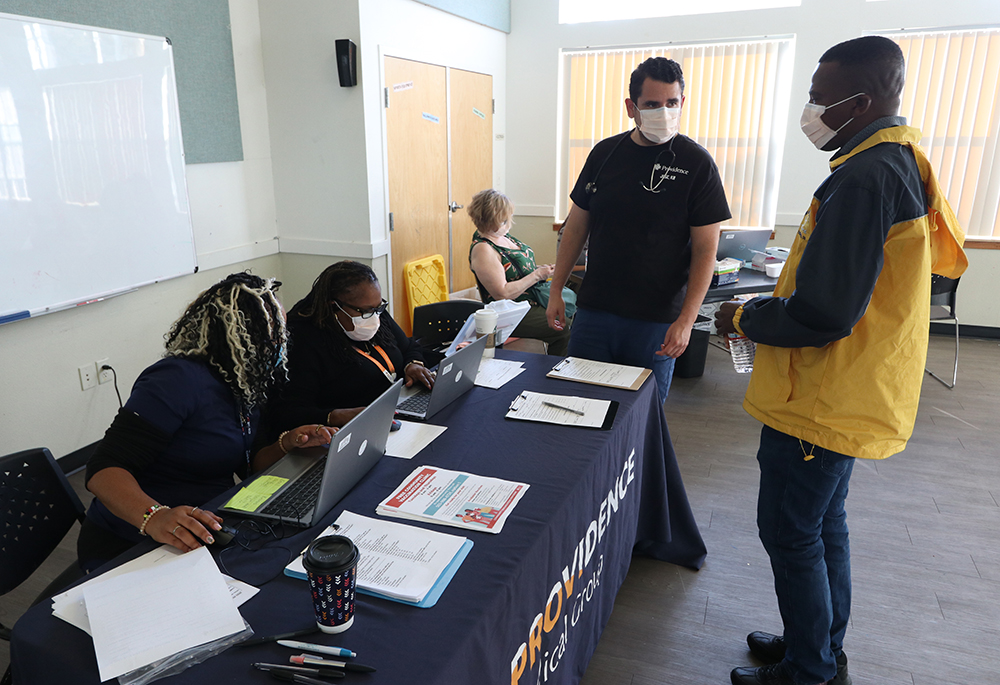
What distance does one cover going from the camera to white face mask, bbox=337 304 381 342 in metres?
1.93

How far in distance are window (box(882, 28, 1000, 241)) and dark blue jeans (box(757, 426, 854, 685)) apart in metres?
4.26

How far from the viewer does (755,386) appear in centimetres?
158

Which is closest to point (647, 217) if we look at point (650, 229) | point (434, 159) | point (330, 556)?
point (650, 229)

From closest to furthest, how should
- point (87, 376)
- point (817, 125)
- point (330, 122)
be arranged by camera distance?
point (817, 125)
point (87, 376)
point (330, 122)

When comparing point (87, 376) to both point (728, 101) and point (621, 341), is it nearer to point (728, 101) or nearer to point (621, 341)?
point (621, 341)

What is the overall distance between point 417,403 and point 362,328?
283 millimetres

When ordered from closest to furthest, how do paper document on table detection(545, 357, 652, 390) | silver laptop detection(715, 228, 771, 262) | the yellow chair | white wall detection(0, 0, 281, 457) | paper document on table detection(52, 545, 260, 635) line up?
paper document on table detection(52, 545, 260, 635) < paper document on table detection(545, 357, 652, 390) < white wall detection(0, 0, 281, 457) < silver laptop detection(715, 228, 771, 262) < the yellow chair

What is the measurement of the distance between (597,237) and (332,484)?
137 cm

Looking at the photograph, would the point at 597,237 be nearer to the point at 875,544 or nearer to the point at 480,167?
the point at 875,544

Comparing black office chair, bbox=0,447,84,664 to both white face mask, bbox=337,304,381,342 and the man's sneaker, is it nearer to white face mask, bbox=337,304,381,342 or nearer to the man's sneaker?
white face mask, bbox=337,304,381,342

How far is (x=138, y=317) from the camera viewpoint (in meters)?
3.16

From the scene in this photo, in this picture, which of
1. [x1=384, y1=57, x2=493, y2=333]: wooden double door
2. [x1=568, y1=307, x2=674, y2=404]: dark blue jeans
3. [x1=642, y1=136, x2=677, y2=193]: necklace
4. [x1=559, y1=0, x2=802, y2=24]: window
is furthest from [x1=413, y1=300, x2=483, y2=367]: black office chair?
[x1=559, y1=0, x2=802, y2=24]: window

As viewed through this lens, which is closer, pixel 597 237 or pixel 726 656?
pixel 726 656

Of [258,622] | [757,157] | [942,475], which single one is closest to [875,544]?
[942,475]
